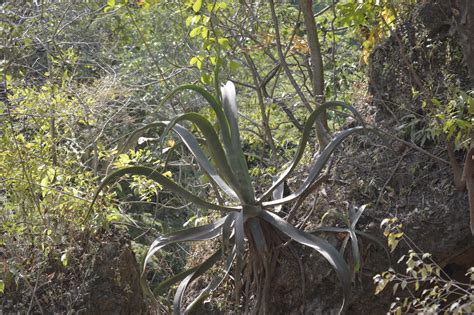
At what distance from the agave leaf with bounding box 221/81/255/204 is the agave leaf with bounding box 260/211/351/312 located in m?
0.17

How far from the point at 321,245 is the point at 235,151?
2.63ft

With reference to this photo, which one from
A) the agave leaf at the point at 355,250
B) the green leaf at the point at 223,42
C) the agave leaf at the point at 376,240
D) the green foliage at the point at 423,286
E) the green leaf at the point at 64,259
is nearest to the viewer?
the green foliage at the point at 423,286

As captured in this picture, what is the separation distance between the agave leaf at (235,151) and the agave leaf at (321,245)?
6.6 inches

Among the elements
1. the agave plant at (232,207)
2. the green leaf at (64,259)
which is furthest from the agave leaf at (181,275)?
the green leaf at (64,259)

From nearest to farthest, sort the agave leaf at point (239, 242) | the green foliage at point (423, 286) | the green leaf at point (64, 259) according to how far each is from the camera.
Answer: the green foliage at point (423, 286) < the agave leaf at point (239, 242) < the green leaf at point (64, 259)

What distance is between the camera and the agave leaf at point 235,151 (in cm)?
512

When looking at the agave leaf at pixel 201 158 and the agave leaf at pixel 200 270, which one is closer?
the agave leaf at pixel 200 270

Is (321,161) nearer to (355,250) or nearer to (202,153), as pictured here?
(355,250)

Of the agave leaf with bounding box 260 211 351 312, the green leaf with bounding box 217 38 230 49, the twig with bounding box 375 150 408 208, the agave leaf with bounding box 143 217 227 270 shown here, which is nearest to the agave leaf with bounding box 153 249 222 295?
the agave leaf with bounding box 143 217 227 270

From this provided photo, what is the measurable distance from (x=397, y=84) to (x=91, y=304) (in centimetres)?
238

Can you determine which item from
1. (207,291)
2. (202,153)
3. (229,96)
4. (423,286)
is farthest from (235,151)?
(423,286)

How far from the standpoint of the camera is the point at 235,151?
5215mm

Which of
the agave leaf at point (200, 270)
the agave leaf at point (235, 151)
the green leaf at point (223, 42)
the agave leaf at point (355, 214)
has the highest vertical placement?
the green leaf at point (223, 42)

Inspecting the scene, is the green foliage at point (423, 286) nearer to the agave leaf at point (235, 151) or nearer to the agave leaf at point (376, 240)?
the agave leaf at point (376, 240)
